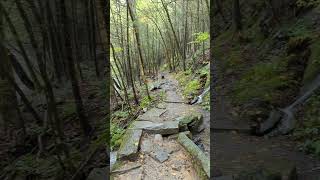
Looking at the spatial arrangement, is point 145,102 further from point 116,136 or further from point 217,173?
point 217,173

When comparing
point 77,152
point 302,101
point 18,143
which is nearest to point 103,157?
point 77,152

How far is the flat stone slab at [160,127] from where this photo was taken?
7.18 meters

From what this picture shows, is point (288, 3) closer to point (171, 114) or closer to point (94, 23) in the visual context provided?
point (171, 114)

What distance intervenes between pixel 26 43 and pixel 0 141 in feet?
5.53

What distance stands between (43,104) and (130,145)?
177cm

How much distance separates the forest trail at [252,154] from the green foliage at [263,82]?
691 mm

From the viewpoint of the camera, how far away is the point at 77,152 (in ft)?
17.3

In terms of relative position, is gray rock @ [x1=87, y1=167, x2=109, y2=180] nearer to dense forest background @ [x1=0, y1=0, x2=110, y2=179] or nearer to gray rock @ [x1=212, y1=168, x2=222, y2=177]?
dense forest background @ [x1=0, y1=0, x2=110, y2=179]

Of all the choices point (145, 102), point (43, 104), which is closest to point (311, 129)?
point (43, 104)

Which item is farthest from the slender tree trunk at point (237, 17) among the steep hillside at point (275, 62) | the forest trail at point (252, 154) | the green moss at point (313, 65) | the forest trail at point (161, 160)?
the forest trail at point (252, 154)

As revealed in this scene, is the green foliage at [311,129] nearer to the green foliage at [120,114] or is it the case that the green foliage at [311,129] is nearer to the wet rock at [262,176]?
the wet rock at [262,176]

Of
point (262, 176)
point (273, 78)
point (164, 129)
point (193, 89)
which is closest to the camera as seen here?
point (262, 176)

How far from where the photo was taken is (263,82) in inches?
253

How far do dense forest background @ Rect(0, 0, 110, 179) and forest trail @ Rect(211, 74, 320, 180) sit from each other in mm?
1945
